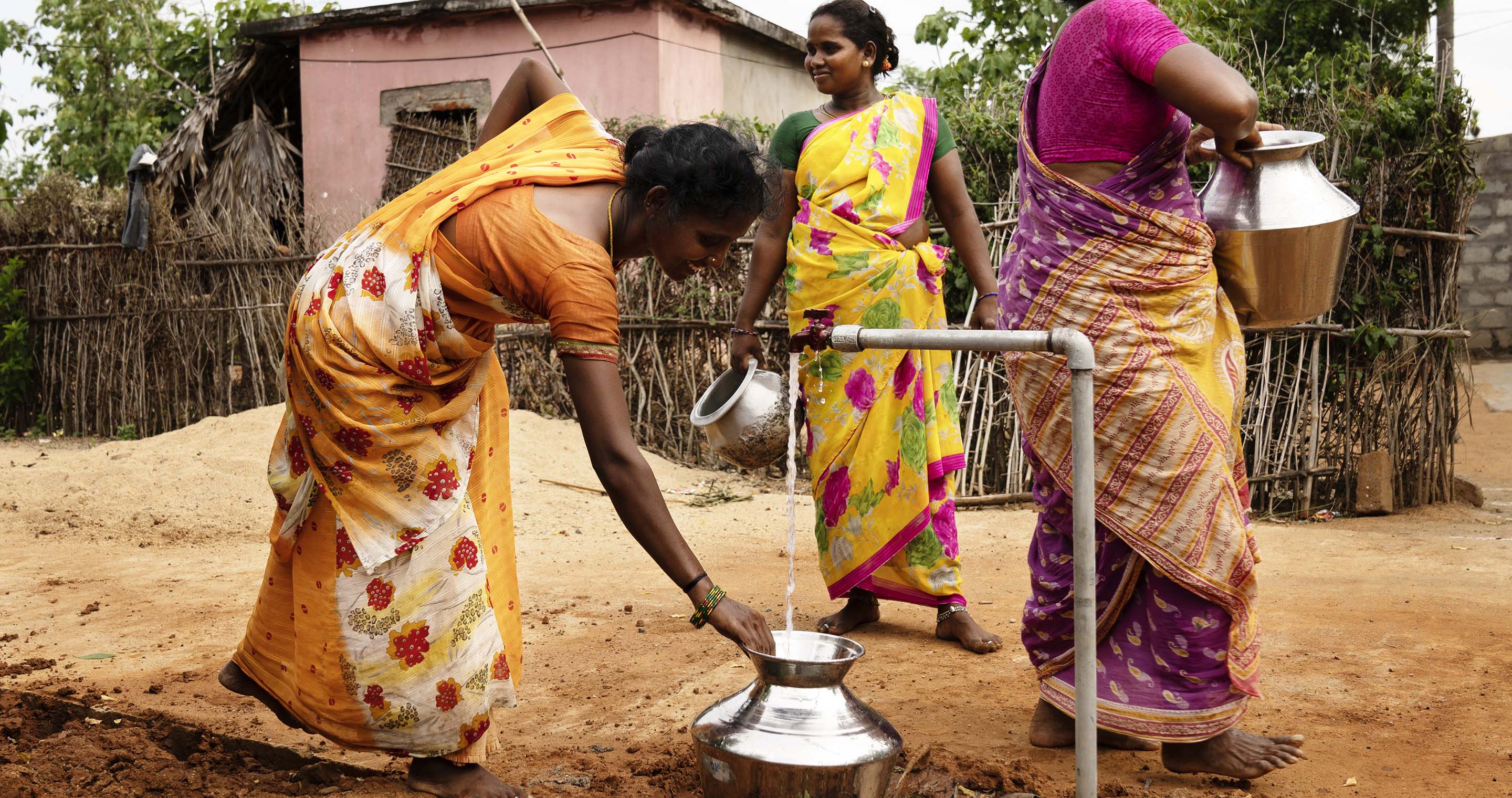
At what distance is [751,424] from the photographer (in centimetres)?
349

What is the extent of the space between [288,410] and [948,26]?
1215 centimetres

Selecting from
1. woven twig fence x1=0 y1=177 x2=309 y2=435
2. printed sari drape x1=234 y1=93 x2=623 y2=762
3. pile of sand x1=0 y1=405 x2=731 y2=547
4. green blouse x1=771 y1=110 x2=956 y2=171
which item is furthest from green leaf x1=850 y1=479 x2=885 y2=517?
woven twig fence x1=0 y1=177 x2=309 y2=435

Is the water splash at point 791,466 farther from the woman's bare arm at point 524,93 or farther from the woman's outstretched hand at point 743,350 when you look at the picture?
the woman's bare arm at point 524,93

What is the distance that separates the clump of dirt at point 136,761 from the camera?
2.48 meters

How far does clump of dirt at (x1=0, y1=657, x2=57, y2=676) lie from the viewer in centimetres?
345

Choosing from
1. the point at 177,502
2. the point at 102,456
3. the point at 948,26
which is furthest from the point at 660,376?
the point at 948,26

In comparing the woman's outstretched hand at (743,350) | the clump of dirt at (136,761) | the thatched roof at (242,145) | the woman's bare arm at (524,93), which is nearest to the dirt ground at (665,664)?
the clump of dirt at (136,761)

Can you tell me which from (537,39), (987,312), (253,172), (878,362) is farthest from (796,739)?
(253,172)

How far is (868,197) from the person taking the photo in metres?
3.72

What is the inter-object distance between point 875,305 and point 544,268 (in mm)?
1700

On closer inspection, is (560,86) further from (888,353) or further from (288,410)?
(888,353)

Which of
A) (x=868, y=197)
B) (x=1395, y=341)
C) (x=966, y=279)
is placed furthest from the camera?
(x=966, y=279)

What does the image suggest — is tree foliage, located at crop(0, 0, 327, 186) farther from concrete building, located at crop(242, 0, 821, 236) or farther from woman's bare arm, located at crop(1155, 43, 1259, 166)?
woman's bare arm, located at crop(1155, 43, 1259, 166)

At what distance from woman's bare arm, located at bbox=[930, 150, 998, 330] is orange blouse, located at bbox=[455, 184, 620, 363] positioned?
188cm
